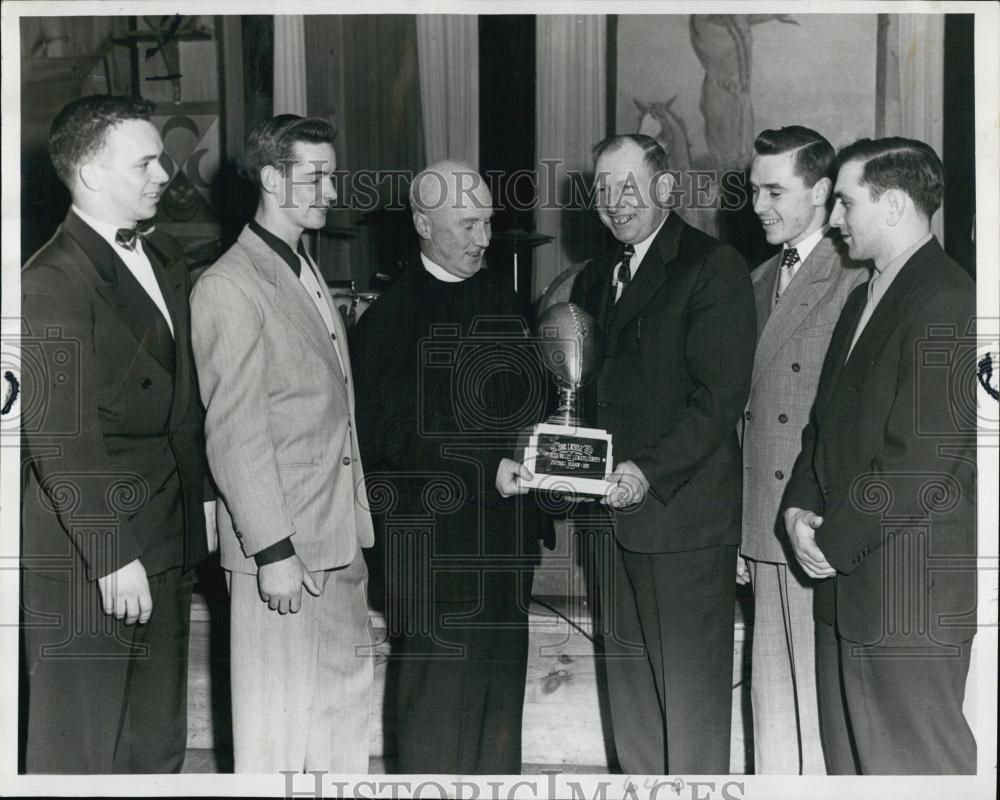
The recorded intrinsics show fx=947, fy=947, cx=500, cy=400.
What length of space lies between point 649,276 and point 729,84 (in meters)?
1.15

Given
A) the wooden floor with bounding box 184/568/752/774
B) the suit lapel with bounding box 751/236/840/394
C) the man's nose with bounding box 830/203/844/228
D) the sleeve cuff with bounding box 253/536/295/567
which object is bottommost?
the wooden floor with bounding box 184/568/752/774

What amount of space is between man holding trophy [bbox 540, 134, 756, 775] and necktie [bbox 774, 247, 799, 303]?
0.12 meters

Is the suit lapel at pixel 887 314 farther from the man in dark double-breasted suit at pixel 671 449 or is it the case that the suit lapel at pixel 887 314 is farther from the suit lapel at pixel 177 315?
the suit lapel at pixel 177 315

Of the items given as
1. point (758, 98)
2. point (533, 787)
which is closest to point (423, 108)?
point (758, 98)

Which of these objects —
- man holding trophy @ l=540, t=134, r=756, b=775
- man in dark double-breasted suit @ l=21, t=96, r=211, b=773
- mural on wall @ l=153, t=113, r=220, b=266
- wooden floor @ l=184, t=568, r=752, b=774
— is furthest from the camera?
mural on wall @ l=153, t=113, r=220, b=266

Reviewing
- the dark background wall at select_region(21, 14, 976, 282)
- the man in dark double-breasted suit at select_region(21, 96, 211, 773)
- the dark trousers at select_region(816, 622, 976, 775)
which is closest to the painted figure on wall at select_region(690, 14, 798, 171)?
the dark background wall at select_region(21, 14, 976, 282)

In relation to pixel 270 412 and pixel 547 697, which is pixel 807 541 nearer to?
pixel 547 697

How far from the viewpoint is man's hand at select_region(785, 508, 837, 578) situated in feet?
9.09

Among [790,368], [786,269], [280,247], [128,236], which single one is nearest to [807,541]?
[790,368]

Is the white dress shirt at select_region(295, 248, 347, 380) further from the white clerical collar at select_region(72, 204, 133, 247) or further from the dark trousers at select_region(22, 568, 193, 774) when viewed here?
the dark trousers at select_region(22, 568, 193, 774)

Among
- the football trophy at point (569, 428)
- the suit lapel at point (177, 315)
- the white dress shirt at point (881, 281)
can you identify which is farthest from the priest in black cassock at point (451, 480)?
the white dress shirt at point (881, 281)

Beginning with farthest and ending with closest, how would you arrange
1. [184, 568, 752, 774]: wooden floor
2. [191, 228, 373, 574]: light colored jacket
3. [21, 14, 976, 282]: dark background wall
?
[184, 568, 752, 774]: wooden floor
[21, 14, 976, 282]: dark background wall
[191, 228, 373, 574]: light colored jacket

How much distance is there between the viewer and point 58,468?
281 cm

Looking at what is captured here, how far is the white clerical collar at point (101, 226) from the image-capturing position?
2781mm
